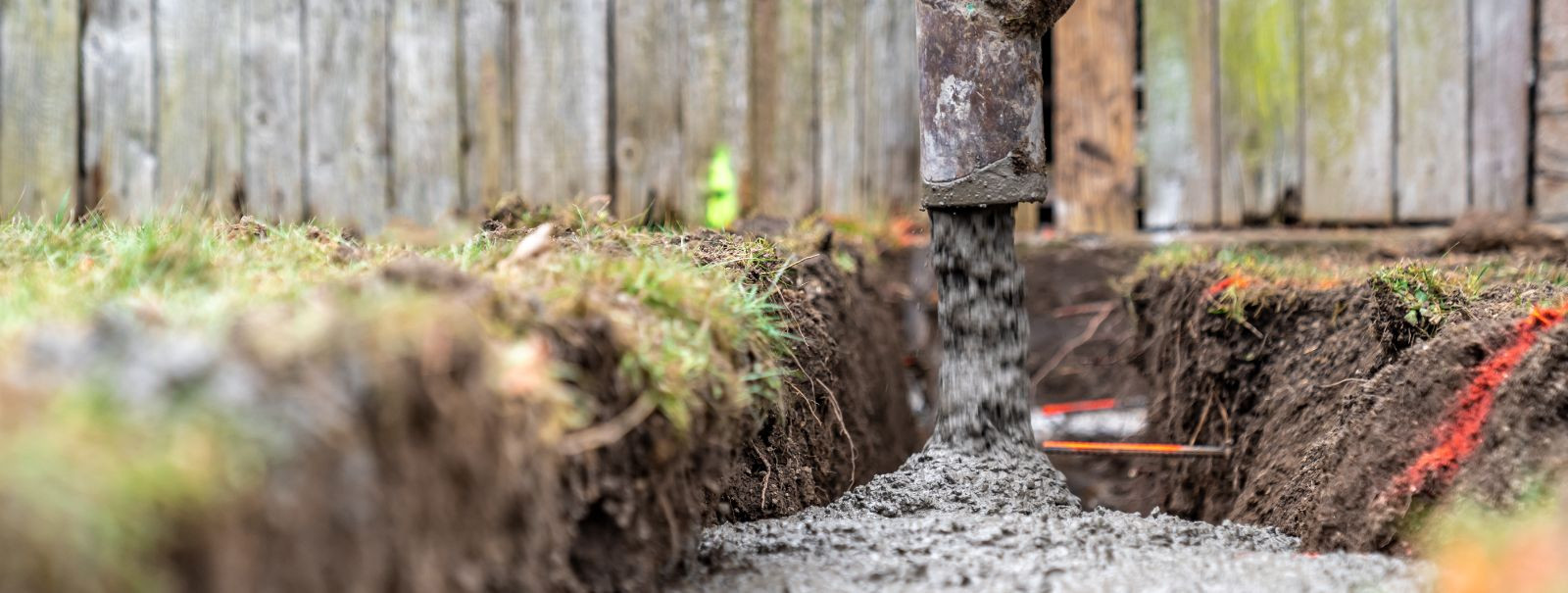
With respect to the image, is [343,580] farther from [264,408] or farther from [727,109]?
[727,109]

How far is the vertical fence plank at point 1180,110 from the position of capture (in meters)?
5.26

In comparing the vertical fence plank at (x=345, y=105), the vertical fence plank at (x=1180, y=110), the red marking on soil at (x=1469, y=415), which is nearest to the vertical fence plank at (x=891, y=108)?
the vertical fence plank at (x=1180, y=110)

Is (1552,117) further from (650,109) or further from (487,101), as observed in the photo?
(487,101)

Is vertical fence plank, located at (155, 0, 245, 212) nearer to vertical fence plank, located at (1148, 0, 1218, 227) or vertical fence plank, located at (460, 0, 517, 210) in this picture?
vertical fence plank, located at (460, 0, 517, 210)

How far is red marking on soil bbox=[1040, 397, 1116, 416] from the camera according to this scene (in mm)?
5152

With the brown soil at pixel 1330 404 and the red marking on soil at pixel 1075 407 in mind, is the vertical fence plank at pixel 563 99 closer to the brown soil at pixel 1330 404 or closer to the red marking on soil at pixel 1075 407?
the red marking on soil at pixel 1075 407

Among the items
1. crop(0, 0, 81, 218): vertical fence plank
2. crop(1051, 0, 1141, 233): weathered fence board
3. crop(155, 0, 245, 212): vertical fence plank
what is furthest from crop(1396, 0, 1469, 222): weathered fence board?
crop(0, 0, 81, 218): vertical fence plank

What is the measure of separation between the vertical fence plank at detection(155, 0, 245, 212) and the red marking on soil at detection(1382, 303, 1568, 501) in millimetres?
4225

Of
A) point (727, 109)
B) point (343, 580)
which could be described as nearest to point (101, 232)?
point (343, 580)

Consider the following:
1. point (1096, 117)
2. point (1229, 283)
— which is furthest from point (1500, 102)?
point (1229, 283)

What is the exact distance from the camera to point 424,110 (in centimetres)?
501

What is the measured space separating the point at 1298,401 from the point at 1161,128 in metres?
2.28

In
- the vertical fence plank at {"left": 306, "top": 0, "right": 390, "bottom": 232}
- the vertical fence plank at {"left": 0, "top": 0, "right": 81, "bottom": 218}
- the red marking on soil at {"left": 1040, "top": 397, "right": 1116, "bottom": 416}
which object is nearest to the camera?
the vertical fence plank at {"left": 0, "top": 0, "right": 81, "bottom": 218}

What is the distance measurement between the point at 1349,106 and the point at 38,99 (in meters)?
5.09
